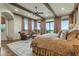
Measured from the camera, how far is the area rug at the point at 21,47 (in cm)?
271

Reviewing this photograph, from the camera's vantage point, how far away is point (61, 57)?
8.71ft

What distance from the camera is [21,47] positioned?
9.00 ft

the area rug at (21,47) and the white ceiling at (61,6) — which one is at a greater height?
the white ceiling at (61,6)

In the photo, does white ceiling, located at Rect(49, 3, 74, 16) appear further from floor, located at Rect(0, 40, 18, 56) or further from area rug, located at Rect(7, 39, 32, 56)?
floor, located at Rect(0, 40, 18, 56)

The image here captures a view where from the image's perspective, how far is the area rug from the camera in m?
2.71

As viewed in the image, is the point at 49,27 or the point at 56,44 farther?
the point at 49,27

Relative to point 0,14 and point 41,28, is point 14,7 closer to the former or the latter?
point 0,14

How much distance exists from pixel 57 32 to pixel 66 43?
33 centimetres

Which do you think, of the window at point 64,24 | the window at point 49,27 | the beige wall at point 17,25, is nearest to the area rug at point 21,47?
the beige wall at point 17,25

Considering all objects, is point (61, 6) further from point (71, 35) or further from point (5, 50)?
point (5, 50)

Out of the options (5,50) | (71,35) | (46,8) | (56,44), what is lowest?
(5,50)

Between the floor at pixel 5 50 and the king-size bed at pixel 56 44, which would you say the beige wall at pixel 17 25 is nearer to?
the floor at pixel 5 50

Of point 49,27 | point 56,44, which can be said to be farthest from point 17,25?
point 56,44

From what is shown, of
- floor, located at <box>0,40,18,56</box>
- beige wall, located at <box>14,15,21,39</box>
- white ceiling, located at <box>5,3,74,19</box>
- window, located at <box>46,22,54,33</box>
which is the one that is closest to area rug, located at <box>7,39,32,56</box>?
floor, located at <box>0,40,18,56</box>
